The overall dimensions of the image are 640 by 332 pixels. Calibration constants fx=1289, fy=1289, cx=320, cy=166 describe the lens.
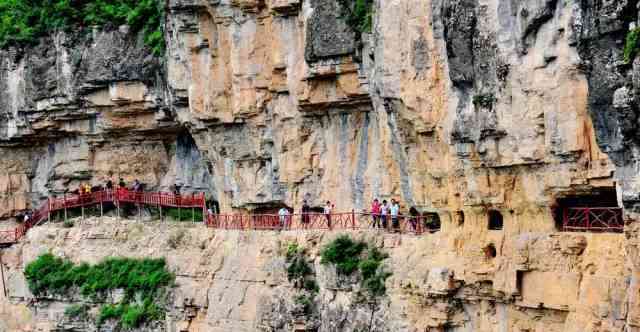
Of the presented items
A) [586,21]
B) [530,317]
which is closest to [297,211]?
[530,317]

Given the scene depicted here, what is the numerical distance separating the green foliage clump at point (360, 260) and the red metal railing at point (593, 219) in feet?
18.7

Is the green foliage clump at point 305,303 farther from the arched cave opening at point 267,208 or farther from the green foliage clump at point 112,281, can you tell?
the green foliage clump at point 112,281

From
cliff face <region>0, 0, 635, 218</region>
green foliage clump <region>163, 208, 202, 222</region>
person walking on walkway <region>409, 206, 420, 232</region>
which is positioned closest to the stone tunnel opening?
cliff face <region>0, 0, 635, 218</region>

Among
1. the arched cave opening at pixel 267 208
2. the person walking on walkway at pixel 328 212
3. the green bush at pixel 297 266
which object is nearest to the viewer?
the green bush at pixel 297 266

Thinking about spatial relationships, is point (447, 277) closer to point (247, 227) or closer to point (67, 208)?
point (247, 227)

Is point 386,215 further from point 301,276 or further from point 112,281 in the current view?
point 112,281

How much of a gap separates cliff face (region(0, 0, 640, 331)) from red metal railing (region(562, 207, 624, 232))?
0.92 ft

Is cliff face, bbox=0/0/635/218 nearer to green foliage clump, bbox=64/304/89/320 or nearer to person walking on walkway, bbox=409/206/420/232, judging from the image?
person walking on walkway, bbox=409/206/420/232

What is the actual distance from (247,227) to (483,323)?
12176 millimetres

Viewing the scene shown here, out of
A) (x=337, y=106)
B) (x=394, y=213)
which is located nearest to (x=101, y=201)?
(x=337, y=106)

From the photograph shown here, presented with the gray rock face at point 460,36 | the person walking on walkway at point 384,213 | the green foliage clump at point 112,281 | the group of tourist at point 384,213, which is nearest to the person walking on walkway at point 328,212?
the group of tourist at point 384,213

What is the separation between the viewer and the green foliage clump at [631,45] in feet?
62.5

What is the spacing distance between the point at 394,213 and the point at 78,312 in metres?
14.4

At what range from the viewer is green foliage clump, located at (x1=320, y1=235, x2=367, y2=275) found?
3053cm
